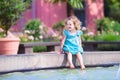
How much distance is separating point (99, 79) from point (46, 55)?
174 centimetres

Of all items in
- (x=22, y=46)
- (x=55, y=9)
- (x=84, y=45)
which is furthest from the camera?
(x=55, y=9)

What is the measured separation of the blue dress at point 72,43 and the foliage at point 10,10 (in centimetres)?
130

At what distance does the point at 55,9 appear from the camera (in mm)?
23406

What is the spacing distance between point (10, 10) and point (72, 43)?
1.70 metres

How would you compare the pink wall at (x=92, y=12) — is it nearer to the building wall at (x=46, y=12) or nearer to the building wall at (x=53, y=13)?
the building wall at (x=53, y=13)

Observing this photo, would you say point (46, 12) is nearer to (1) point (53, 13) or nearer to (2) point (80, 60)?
(1) point (53, 13)

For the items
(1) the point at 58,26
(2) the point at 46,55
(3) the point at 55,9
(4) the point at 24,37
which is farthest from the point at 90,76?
(3) the point at 55,9

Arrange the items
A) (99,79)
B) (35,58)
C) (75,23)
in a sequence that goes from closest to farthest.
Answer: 1. (99,79)
2. (35,58)
3. (75,23)

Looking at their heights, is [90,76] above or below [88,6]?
below

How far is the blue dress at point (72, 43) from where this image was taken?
396 inches

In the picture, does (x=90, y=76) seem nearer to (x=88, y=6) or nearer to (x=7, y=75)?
(x=7, y=75)

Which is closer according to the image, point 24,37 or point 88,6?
point 24,37

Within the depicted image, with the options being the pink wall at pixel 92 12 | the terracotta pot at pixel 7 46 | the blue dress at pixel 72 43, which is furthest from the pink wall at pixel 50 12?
the terracotta pot at pixel 7 46

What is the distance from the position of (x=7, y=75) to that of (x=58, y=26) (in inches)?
444
